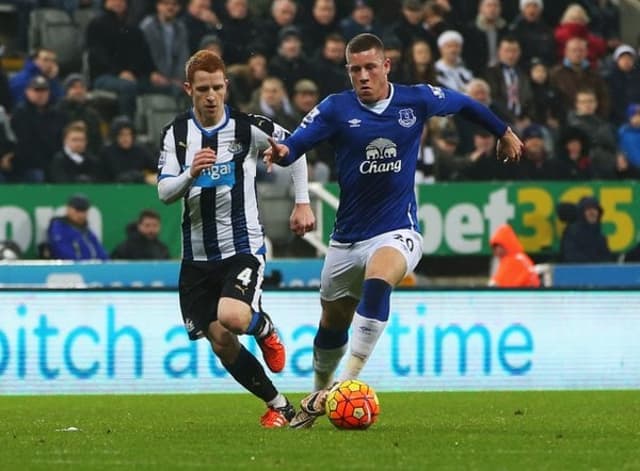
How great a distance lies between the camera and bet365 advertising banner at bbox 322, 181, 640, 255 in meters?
18.5

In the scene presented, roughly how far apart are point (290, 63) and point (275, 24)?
2.87 feet

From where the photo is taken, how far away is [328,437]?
9.35m

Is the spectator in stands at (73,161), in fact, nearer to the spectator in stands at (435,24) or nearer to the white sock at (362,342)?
A: the spectator in stands at (435,24)

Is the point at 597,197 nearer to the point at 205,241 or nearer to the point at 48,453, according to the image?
the point at 205,241

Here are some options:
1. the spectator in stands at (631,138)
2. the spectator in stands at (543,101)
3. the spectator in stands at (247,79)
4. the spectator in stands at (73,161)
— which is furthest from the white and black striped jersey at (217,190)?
the spectator in stands at (543,101)

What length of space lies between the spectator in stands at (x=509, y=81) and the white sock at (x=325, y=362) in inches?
405

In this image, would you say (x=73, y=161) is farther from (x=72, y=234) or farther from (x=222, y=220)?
(x=222, y=220)

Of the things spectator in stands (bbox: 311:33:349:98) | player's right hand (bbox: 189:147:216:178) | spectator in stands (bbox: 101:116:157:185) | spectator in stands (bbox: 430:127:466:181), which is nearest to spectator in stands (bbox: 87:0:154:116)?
spectator in stands (bbox: 101:116:157:185)

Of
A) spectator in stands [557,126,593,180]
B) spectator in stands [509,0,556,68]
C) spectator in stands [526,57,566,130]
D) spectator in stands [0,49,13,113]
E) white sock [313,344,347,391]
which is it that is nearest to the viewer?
white sock [313,344,347,391]

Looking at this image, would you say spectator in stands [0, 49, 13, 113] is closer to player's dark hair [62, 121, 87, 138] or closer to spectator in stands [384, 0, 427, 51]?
player's dark hair [62, 121, 87, 138]

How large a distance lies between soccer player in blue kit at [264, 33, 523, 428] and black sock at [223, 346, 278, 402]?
1.01ft

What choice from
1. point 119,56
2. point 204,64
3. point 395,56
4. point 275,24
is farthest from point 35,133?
point 204,64

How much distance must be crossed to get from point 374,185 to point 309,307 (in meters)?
5.36

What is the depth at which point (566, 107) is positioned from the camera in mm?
21109
